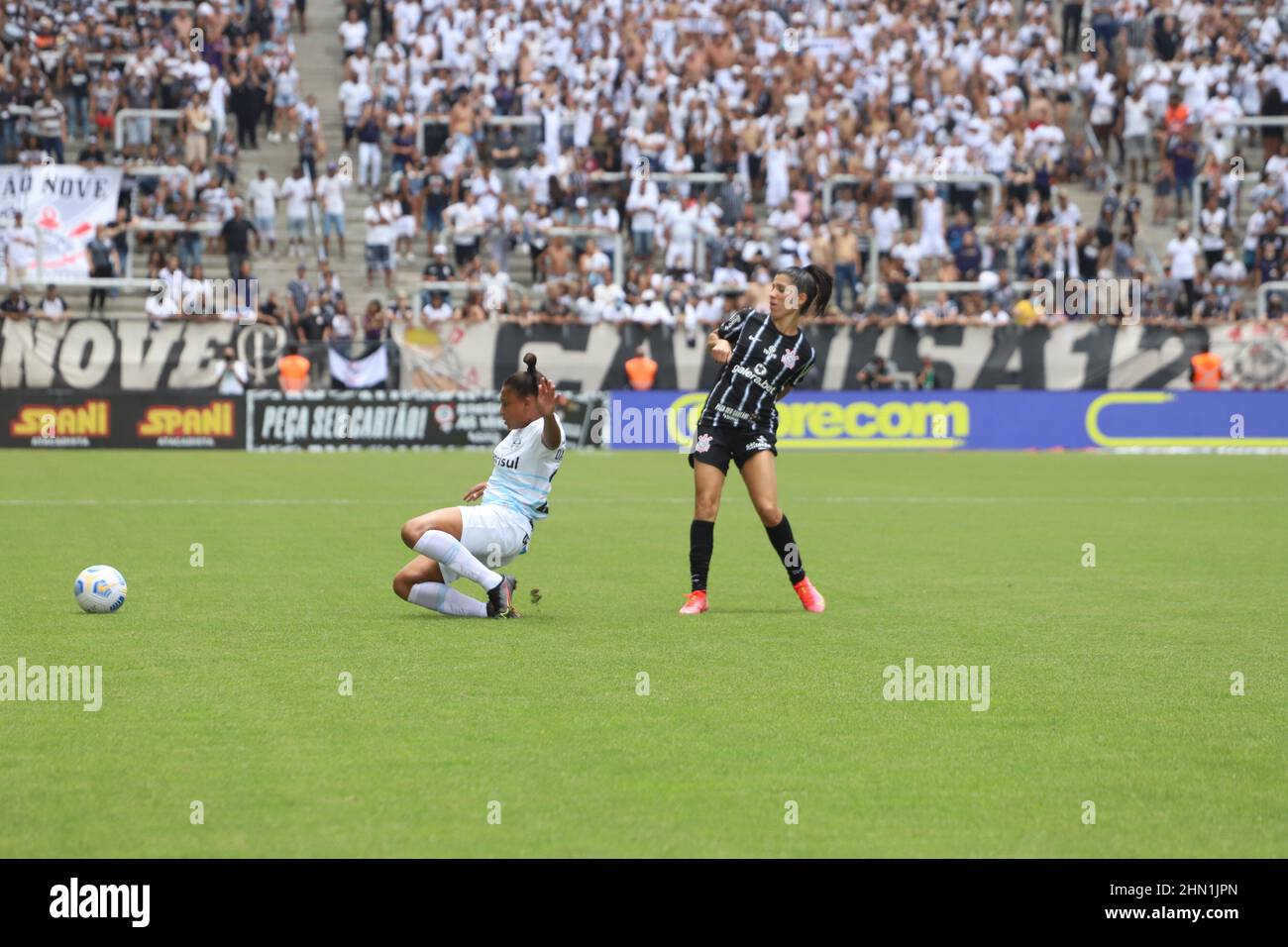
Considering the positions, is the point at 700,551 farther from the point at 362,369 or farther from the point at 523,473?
the point at 362,369

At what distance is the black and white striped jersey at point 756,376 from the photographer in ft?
37.5

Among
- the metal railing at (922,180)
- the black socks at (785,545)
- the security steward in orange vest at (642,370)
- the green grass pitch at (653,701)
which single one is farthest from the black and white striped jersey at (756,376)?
the metal railing at (922,180)

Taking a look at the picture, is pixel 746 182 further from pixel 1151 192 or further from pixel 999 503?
pixel 999 503

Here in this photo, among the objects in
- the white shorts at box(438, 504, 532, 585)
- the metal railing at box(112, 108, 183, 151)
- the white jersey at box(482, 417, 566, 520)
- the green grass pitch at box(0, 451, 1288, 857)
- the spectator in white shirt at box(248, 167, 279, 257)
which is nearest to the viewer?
the green grass pitch at box(0, 451, 1288, 857)

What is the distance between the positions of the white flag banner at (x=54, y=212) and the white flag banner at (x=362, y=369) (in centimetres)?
527

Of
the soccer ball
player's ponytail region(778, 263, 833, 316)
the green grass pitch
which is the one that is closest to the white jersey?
the green grass pitch

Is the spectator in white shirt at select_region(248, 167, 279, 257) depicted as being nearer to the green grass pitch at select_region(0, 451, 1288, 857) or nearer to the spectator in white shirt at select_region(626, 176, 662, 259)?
the spectator in white shirt at select_region(626, 176, 662, 259)

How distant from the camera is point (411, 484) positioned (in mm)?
23594

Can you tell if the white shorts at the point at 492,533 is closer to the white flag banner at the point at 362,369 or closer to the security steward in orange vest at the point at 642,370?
the white flag banner at the point at 362,369

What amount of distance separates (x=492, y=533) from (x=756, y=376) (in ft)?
6.42

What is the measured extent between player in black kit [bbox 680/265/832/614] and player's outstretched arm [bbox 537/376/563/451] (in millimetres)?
1019

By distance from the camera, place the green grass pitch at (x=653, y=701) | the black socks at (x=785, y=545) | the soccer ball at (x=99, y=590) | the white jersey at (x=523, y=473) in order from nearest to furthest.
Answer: the green grass pitch at (x=653, y=701)
the white jersey at (x=523, y=473)
the soccer ball at (x=99, y=590)
the black socks at (x=785, y=545)

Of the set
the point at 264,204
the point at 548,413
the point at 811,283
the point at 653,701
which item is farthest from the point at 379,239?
the point at 653,701

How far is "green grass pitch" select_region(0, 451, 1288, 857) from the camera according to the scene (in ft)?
19.8
